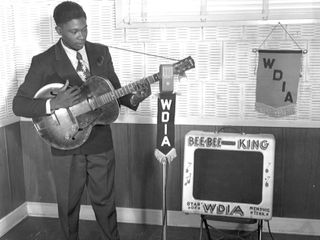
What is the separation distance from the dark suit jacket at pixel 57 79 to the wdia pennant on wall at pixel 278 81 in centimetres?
93

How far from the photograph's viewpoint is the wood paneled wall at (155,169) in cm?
273

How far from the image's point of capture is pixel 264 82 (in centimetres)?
266

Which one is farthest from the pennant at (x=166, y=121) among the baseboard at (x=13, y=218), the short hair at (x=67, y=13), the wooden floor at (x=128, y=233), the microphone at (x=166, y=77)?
the baseboard at (x=13, y=218)

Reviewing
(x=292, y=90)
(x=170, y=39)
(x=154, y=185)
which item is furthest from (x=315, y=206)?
(x=170, y=39)

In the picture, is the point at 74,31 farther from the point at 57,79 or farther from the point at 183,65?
the point at 183,65

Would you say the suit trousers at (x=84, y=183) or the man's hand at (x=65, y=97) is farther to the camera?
the suit trousers at (x=84, y=183)

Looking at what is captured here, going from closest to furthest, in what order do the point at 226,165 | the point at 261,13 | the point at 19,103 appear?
1. the point at 19,103
2. the point at 226,165
3. the point at 261,13

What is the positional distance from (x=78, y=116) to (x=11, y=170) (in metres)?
1.05

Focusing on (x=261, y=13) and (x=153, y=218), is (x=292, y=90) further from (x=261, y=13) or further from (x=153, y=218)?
(x=153, y=218)

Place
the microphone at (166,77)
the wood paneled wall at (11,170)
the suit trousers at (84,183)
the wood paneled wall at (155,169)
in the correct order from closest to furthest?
1. the microphone at (166,77)
2. the suit trousers at (84,183)
3. the wood paneled wall at (155,169)
4. the wood paneled wall at (11,170)

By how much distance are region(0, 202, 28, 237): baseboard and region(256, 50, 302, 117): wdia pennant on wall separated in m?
1.96

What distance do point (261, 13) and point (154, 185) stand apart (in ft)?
4.64

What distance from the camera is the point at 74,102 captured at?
7.34 feet

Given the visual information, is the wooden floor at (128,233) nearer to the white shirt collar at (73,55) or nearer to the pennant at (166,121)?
the pennant at (166,121)
